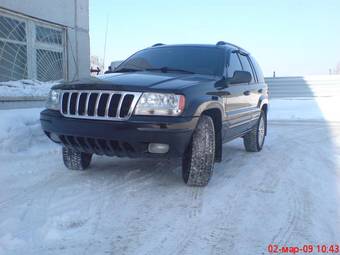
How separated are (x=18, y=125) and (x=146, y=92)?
3.62 m

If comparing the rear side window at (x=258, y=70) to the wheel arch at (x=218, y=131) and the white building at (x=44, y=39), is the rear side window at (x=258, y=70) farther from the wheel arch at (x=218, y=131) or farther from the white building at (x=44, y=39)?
the white building at (x=44, y=39)

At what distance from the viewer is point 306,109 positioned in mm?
14680

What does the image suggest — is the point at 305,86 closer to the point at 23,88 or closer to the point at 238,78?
the point at 23,88

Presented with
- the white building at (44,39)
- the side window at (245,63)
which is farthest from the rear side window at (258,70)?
the white building at (44,39)

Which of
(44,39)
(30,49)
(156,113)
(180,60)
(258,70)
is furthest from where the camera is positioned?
(44,39)

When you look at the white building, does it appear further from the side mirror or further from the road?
the side mirror

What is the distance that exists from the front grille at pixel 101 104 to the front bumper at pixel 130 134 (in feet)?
0.23

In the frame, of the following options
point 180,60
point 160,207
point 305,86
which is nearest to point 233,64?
point 180,60

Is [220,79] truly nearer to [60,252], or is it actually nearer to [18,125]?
[60,252]

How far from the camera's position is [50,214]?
11.4 feet

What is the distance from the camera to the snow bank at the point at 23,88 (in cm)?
887

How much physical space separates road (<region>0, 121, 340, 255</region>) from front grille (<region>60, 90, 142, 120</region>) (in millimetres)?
823

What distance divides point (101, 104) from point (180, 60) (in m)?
1.67

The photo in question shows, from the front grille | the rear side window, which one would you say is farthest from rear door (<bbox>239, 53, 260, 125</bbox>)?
the front grille
